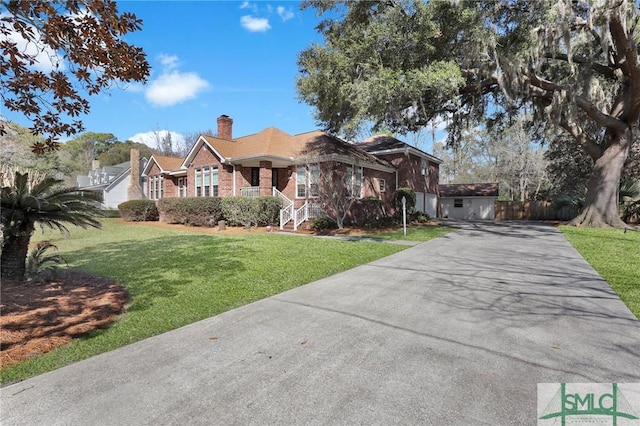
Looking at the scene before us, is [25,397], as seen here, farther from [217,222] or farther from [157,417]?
[217,222]

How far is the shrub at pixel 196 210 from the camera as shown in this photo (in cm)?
1791

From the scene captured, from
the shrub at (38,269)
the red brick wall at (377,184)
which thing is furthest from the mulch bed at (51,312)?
the red brick wall at (377,184)

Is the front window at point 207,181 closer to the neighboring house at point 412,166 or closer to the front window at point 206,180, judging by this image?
the front window at point 206,180

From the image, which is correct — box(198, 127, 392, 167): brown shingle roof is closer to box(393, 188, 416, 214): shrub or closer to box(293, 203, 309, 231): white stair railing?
box(393, 188, 416, 214): shrub

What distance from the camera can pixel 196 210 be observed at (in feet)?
59.8

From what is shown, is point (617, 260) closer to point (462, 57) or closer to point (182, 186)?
point (462, 57)

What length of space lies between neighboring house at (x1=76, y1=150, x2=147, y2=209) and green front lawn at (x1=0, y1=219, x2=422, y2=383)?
20.9 metres

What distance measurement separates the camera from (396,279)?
22.0ft

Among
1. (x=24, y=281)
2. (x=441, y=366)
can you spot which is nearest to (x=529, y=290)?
(x=441, y=366)

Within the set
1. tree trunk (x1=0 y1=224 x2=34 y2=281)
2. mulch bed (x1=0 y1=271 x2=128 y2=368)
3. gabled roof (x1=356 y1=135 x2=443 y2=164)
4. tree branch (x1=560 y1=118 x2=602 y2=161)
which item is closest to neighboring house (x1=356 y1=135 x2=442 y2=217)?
gabled roof (x1=356 y1=135 x2=443 y2=164)

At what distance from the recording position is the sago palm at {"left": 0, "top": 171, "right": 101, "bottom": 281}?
5.39 m

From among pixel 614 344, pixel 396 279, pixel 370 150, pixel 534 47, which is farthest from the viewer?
pixel 370 150

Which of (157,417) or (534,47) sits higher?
(534,47)

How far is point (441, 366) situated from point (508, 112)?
70.0ft
